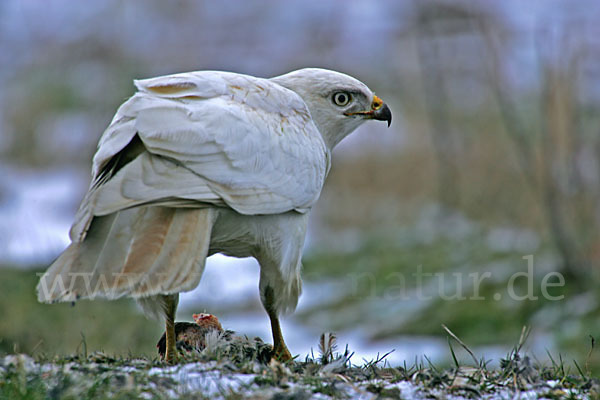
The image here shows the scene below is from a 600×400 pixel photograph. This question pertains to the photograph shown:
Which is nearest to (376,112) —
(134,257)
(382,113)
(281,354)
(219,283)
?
(382,113)

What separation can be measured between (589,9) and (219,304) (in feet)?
24.2

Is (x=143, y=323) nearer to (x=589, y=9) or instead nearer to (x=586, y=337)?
(x=586, y=337)

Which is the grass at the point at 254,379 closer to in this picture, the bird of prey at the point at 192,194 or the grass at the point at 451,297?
the bird of prey at the point at 192,194

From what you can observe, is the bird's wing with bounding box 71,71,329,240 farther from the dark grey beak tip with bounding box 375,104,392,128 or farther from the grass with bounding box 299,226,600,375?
the grass with bounding box 299,226,600,375

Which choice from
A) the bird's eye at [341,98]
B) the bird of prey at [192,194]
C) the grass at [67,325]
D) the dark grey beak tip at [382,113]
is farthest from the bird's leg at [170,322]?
the grass at [67,325]

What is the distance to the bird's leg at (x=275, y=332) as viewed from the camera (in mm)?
4414

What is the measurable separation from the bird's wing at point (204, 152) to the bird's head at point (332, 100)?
43 cm

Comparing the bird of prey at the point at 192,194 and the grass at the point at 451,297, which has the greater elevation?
the bird of prey at the point at 192,194

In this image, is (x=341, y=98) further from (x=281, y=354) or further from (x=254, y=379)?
(x=254, y=379)

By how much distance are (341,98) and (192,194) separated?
5.23 ft

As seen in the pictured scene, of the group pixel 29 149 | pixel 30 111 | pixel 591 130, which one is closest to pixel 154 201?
pixel 591 130

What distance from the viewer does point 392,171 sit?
12992 mm

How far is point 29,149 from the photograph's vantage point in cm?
1540

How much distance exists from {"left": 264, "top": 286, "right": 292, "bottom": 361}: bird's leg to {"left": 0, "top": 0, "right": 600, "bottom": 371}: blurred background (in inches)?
55.2
